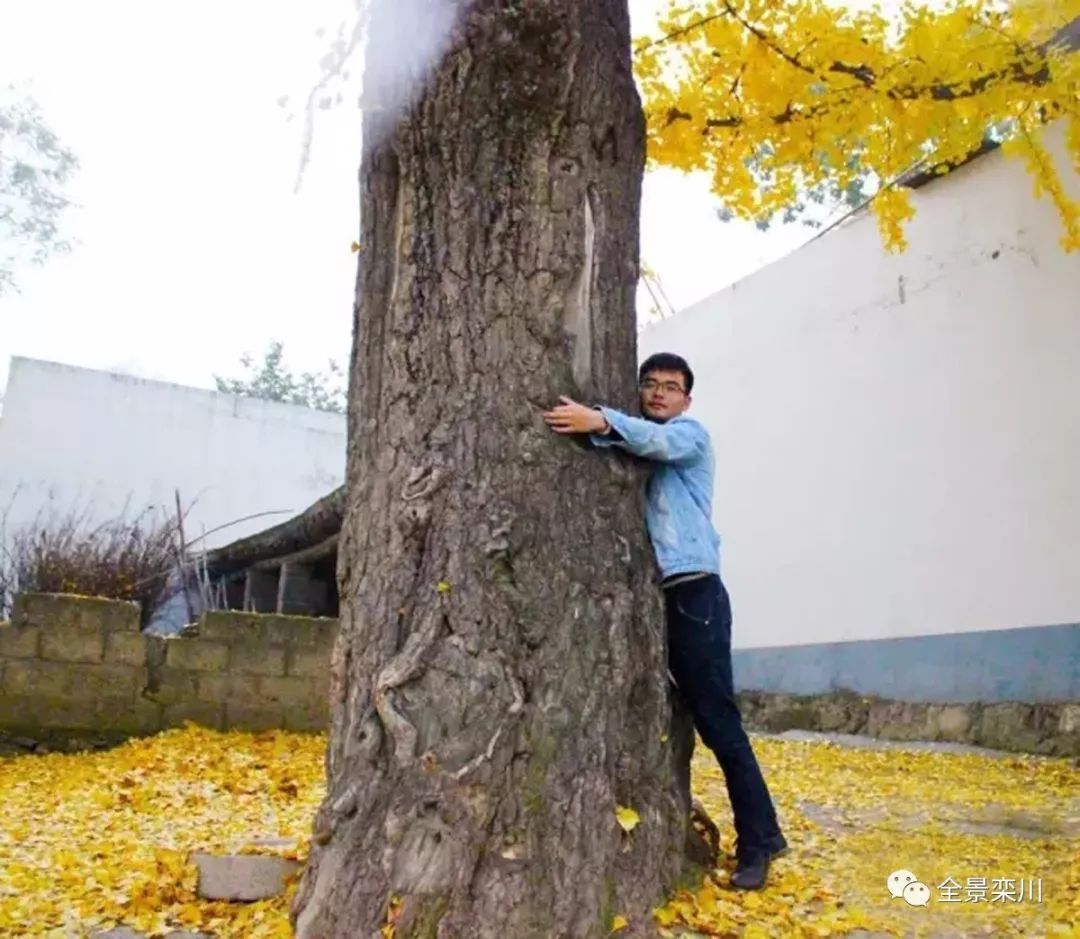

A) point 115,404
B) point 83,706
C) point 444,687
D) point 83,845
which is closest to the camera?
point 444,687

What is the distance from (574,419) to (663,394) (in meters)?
0.57

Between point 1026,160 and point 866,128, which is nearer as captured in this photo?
point 866,128

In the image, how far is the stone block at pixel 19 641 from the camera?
5.16 m

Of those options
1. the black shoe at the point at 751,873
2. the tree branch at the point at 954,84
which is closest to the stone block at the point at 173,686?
the black shoe at the point at 751,873

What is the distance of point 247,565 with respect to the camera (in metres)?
8.33

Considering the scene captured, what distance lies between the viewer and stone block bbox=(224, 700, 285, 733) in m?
5.48

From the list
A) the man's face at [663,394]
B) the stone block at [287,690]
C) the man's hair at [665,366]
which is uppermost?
the man's hair at [665,366]

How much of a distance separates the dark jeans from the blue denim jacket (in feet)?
0.26

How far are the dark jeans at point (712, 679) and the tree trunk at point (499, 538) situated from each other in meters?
0.11

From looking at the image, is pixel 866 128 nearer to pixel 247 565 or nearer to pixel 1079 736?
pixel 1079 736

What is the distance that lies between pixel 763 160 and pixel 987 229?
171 centimetres

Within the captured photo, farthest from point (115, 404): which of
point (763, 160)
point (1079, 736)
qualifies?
point (1079, 736)

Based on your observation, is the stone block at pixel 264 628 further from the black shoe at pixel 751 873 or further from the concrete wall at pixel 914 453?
the concrete wall at pixel 914 453

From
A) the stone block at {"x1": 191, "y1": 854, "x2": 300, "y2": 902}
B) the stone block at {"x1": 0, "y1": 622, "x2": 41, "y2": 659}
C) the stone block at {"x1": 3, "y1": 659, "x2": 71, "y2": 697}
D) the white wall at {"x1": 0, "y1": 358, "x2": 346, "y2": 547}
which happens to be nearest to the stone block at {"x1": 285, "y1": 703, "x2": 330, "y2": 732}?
the stone block at {"x1": 3, "y1": 659, "x2": 71, "y2": 697}
